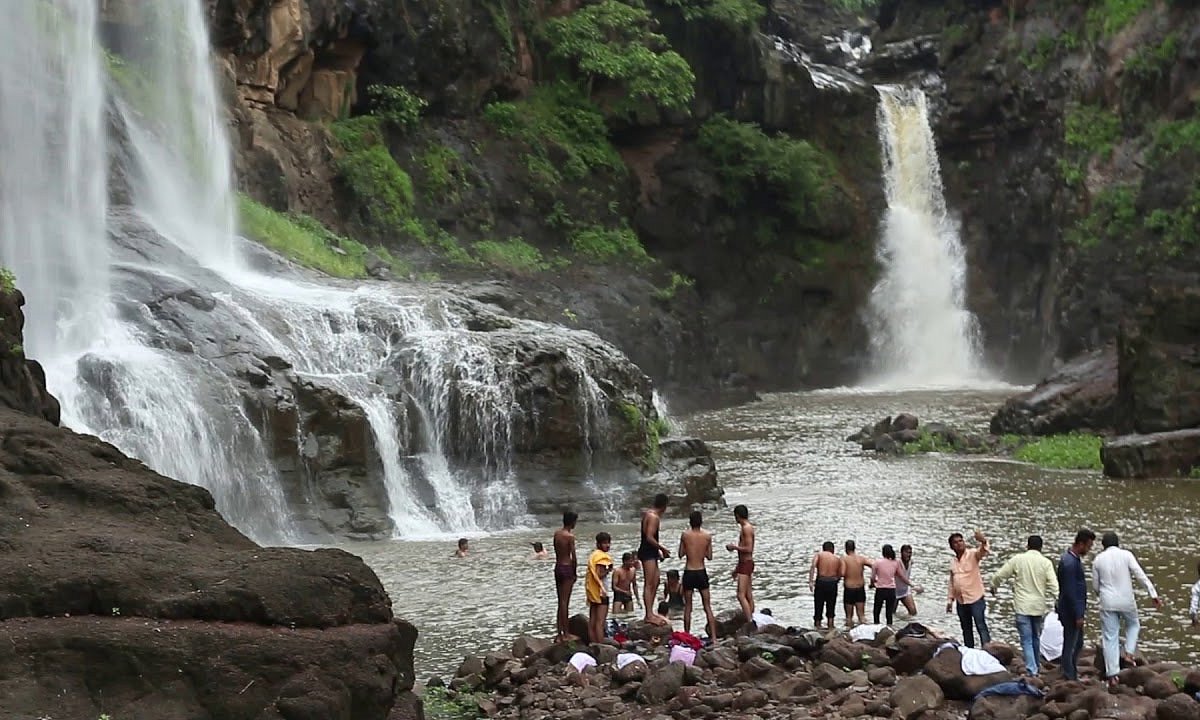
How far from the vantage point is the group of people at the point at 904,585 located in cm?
1191

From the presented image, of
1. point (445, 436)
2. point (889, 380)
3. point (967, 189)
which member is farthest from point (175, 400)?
point (967, 189)

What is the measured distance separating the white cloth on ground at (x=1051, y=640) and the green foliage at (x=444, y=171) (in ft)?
101

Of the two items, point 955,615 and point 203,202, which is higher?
point 203,202

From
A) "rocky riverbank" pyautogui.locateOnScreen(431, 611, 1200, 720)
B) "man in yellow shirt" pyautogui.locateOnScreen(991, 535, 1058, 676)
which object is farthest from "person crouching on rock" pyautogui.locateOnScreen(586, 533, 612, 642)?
"man in yellow shirt" pyautogui.locateOnScreen(991, 535, 1058, 676)

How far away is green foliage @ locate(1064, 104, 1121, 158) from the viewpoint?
4441 cm

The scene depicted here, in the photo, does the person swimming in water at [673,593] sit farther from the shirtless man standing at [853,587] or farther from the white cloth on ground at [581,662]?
the white cloth on ground at [581,662]

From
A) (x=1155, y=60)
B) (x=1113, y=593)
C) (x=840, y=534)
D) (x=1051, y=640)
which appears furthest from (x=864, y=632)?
(x=1155, y=60)

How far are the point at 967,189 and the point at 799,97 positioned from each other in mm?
7158

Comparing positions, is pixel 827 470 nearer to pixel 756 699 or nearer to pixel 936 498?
pixel 936 498

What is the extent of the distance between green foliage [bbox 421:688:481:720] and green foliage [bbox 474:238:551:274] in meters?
28.6

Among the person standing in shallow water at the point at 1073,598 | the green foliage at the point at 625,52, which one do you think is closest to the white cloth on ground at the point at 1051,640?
the person standing in shallow water at the point at 1073,598

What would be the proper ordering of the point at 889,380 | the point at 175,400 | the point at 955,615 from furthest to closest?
1. the point at 889,380
2. the point at 175,400
3. the point at 955,615

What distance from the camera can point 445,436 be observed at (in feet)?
77.5

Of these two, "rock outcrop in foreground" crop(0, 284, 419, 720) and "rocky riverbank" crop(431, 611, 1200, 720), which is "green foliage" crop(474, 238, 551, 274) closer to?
"rocky riverbank" crop(431, 611, 1200, 720)
